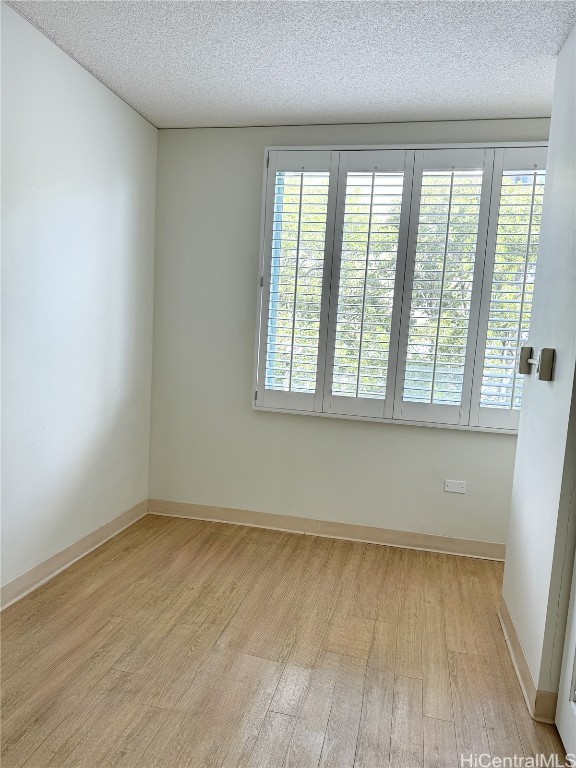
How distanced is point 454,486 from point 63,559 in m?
2.23

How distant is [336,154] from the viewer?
318 centimetres

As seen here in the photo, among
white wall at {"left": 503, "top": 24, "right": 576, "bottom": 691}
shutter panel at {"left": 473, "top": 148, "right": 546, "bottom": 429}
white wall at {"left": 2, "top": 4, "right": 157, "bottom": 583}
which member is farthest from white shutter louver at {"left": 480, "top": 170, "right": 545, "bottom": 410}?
white wall at {"left": 2, "top": 4, "right": 157, "bottom": 583}

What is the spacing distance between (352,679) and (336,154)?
2.73m

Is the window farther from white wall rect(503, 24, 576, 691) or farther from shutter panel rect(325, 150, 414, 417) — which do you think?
white wall rect(503, 24, 576, 691)

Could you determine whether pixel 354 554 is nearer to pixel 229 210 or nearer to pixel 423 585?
pixel 423 585

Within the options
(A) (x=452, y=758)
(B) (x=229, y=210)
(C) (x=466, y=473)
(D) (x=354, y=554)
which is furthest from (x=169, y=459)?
(A) (x=452, y=758)

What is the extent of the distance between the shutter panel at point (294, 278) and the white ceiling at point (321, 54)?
0.34 metres

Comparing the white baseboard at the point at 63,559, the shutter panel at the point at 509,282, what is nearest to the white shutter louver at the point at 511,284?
the shutter panel at the point at 509,282

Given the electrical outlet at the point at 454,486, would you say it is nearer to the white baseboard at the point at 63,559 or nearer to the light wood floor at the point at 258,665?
the light wood floor at the point at 258,665

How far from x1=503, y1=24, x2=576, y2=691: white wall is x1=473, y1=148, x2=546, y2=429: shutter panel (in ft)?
2.27

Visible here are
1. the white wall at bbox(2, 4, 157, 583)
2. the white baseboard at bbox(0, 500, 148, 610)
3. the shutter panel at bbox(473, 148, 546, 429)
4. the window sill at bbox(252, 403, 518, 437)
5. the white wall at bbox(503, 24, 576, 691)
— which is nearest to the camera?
the white wall at bbox(503, 24, 576, 691)

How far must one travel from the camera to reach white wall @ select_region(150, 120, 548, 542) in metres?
3.21

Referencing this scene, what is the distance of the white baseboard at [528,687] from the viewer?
72.9 inches

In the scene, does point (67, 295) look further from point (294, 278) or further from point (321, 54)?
point (321, 54)
